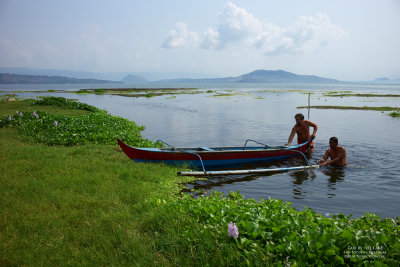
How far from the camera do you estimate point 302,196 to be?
8148 mm

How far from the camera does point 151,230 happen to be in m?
4.76

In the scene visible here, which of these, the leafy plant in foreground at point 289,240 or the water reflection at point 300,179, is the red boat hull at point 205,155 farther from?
the leafy plant in foreground at point 289,240

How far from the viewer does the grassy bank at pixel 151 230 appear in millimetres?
3439

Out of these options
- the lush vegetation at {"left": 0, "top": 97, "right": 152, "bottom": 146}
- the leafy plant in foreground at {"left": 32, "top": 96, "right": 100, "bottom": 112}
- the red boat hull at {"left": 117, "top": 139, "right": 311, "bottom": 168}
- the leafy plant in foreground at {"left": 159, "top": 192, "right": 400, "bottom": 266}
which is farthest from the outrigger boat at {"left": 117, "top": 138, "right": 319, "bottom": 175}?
the leafy plant in foreground at {"left": 32, "top": 96, "right": 100, "bottom": 112}

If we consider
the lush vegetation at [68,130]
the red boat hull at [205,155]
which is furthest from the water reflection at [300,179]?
the lush vegetation at [68,130]

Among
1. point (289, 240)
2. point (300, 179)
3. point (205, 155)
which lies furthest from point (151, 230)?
point (300, 179)

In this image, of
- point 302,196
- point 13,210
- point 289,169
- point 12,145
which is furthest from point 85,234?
point 12,145

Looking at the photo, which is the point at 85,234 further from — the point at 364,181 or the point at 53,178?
the point at 364,181

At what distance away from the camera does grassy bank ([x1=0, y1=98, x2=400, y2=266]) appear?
344 centimetres

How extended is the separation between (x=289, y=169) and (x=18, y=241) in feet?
29.6

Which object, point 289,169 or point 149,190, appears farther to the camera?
point 289,169

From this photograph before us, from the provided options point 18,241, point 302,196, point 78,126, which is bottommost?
point 302,196

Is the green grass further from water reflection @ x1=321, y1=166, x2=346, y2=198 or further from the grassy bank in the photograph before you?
water reflection @ x1=321, y1=166, x2=346, y2=198

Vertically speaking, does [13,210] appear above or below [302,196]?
above
